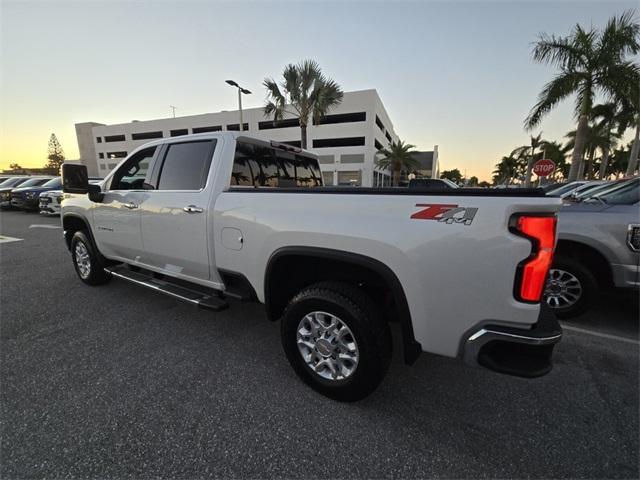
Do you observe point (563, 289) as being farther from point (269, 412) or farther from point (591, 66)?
point (591, 66)

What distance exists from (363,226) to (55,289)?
15.9 ft

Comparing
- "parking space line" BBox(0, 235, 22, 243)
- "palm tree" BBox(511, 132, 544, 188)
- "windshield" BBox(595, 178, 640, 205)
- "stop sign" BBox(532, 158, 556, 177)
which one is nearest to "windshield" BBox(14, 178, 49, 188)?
"parking space line" BBox(0, 235, 22, 243)

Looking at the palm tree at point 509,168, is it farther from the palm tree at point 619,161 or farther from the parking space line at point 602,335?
the parking space line at point 602,335

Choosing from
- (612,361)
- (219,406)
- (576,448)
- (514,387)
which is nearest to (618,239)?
(612,361)

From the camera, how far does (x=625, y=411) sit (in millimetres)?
2105

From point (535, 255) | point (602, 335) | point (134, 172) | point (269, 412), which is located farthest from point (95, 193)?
point (602, 335)

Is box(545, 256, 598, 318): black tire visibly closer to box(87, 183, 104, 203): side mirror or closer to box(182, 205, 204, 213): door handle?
box(182, 205, 204, 213): door handle

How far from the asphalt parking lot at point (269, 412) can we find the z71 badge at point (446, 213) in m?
1.39

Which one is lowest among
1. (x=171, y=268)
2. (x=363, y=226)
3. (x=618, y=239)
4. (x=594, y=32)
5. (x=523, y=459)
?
(x=523, y=459)

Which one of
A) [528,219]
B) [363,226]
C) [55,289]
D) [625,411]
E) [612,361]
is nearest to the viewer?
[528,219]

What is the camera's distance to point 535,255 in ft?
4.97

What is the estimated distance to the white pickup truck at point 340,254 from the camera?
1567 mm

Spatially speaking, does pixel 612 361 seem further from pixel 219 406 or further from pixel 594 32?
pixel 594 32

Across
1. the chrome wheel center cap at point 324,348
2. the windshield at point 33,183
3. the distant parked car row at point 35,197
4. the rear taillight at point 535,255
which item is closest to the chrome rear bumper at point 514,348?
the rear taillight at point 535,255
